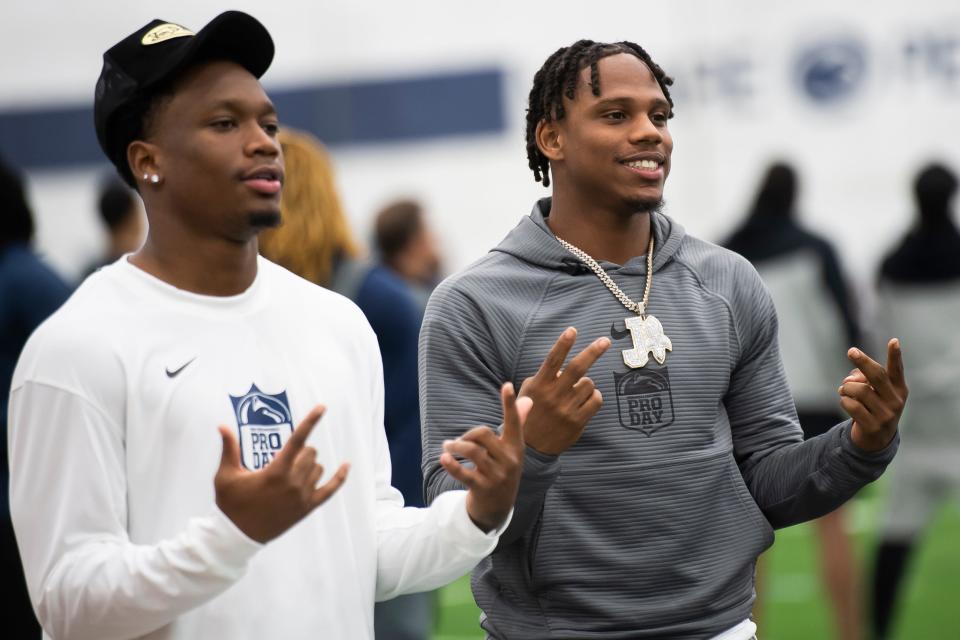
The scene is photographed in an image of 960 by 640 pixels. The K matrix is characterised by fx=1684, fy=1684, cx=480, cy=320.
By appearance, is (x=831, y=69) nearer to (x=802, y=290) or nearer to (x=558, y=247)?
(x=802, y=290)

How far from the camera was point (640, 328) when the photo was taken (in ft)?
10.9

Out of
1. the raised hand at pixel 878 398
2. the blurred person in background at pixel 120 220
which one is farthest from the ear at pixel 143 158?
the blurred person in background at pixel 120 220

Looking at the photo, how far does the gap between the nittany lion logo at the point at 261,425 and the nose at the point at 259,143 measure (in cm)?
39

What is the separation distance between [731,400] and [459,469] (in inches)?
35.2

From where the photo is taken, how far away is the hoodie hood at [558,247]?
3.42m

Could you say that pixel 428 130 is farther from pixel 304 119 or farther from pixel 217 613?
pixel 217 613

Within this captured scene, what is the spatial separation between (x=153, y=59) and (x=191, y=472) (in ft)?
2.30

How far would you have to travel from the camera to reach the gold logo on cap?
2861mm

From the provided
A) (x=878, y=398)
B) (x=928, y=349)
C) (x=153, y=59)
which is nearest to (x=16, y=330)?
(x=153, y=59)

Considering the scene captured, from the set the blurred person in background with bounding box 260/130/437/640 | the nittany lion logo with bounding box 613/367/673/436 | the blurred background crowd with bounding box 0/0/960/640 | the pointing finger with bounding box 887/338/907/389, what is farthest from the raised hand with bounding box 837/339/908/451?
the blurred background crowd with bounding box 0/0/960/640

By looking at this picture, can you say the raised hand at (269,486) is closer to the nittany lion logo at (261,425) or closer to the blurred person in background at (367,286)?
the nittany lion logo at (261,425)

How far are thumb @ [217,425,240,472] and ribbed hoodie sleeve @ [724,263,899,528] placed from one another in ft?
4.21

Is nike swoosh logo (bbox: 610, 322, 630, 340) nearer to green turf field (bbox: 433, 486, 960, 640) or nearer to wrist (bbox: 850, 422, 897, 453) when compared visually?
wrist (bbox: 850, 422, 897, 453)

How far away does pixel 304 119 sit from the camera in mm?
11492
